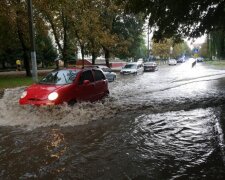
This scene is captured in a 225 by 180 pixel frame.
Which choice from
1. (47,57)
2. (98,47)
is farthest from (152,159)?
(47,57)

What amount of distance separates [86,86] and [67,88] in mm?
1289

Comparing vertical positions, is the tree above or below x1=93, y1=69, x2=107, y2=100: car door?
above

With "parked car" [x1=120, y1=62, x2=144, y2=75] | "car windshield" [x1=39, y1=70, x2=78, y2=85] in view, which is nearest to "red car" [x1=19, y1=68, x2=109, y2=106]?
"car windshield" [x1=39, y1=70, x2=78, y2=85]

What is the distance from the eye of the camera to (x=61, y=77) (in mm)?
12195

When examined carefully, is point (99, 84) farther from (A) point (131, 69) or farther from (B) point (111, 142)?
(A) point (131, 69)

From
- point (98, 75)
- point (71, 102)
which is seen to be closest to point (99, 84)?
point (98, 75)

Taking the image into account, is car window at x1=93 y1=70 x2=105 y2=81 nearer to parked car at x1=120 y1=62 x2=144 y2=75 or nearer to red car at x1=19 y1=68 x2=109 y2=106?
red car at x1=19 y1=68 x2=109 y2=106

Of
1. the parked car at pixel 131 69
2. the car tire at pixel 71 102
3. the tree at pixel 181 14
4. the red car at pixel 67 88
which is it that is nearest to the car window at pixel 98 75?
the red car at pixel 67 88

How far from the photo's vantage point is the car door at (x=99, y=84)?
525 inches

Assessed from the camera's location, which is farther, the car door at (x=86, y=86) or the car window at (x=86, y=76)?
the car window at (x=86, y=76)

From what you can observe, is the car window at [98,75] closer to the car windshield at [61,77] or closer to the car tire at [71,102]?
the car windshield at [61,77]

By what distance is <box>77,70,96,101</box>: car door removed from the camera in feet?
39.1

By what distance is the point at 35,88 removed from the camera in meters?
11.3

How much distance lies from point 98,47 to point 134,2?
31083mm
